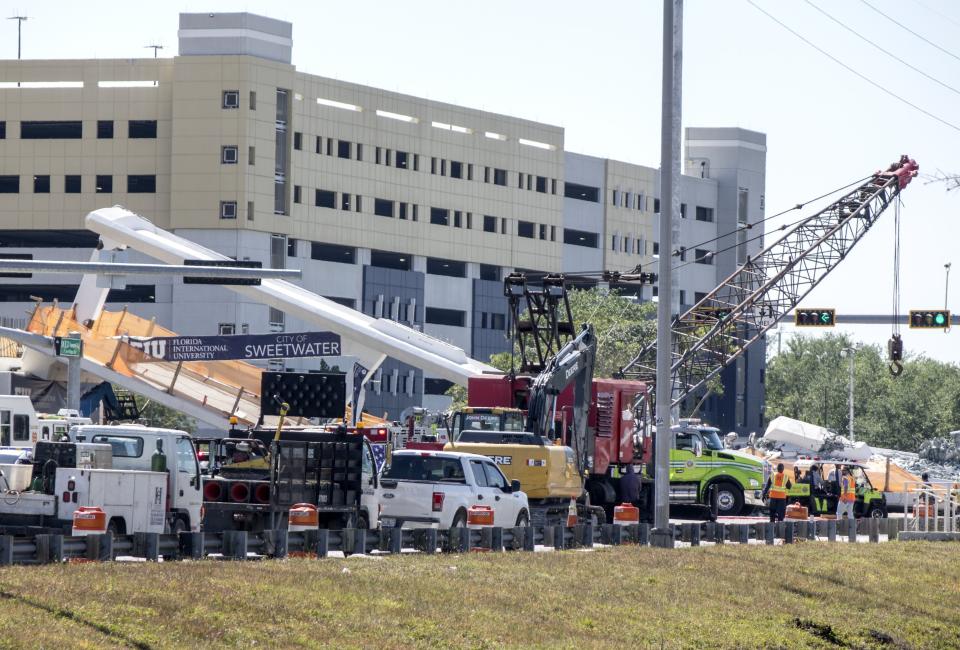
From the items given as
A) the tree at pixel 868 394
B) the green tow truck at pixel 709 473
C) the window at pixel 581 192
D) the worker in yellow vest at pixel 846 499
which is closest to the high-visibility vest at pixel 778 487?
the green tow truck at pixel 709 473

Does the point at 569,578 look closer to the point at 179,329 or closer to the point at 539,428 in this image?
the point at 539,428

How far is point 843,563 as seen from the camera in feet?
102

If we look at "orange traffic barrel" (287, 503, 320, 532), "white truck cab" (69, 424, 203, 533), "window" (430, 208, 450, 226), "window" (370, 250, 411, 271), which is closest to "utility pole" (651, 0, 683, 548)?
"orange traffic barrel" (287, 503, 320, 532)

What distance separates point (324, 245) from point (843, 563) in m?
73.1

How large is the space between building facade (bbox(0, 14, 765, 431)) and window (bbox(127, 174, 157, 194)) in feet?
0.28

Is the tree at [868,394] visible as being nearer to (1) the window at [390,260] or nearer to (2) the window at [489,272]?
(2) the window at [489,272]

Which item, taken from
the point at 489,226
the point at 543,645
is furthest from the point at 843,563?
the point at 489,226

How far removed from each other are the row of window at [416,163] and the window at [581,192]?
389cm

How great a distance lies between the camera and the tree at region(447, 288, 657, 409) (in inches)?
3521

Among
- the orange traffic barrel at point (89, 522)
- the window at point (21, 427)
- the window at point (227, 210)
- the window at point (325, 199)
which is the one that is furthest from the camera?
the window at point (325, 199)

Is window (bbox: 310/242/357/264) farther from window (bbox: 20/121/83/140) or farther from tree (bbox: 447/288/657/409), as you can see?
window (bbox: 20/121/83/140)

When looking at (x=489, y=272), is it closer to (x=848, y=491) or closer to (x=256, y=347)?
(x=256, y=347)

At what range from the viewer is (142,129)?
96.8 m

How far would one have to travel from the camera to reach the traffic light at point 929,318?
5150cm
